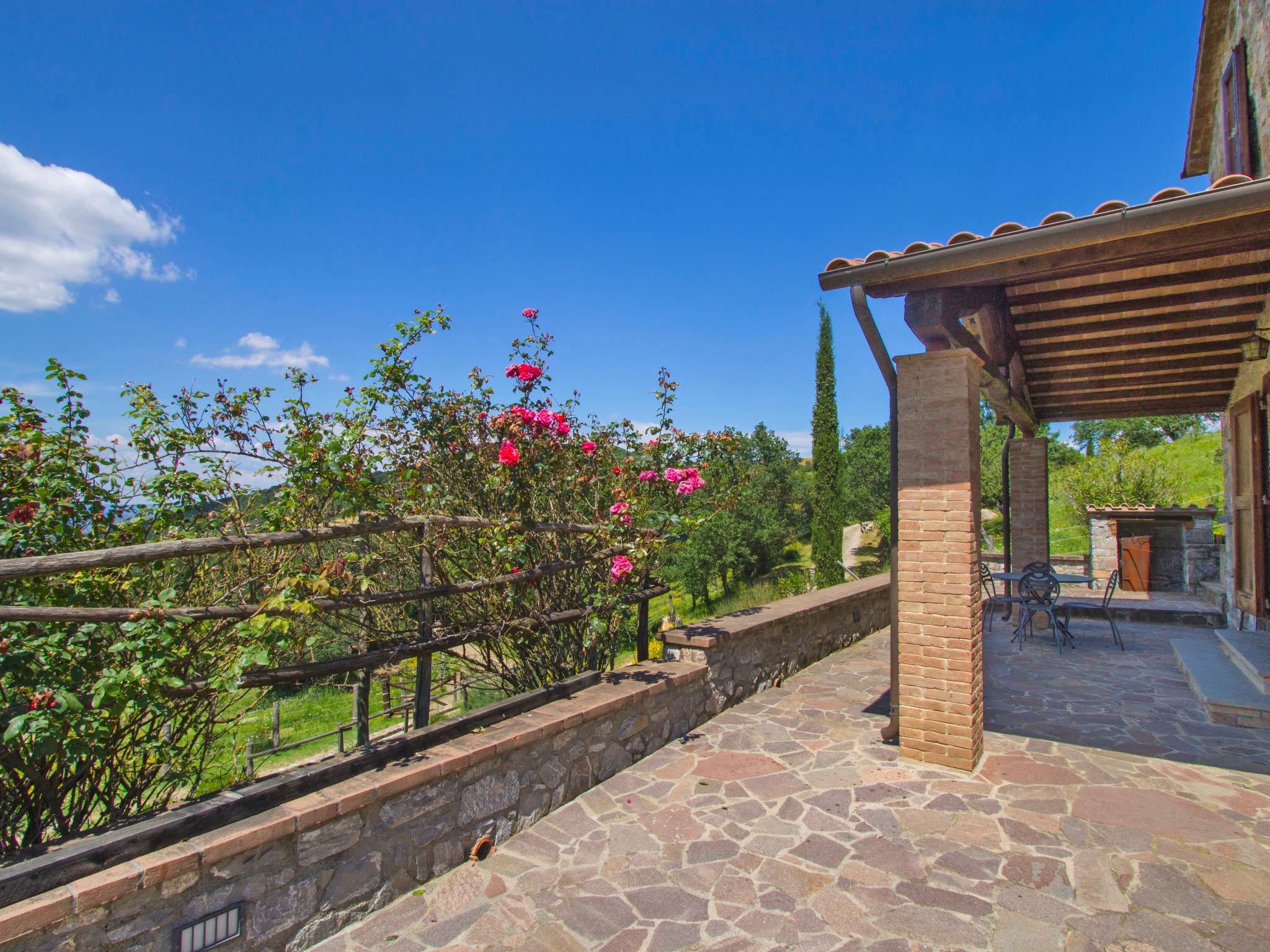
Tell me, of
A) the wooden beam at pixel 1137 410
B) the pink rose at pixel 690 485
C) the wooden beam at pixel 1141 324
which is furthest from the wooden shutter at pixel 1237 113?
the pink rose at pixel 690 485

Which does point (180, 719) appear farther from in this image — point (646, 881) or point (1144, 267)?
point (1144, 267)

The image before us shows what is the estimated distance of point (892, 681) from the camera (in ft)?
12.7

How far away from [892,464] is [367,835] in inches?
137

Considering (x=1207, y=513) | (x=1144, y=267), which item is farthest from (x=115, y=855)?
(x=1207, y=513)

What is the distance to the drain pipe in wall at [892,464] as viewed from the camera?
3686 mm

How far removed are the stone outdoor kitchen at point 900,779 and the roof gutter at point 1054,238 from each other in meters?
0.01

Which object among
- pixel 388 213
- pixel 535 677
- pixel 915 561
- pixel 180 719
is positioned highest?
pixel 388 213

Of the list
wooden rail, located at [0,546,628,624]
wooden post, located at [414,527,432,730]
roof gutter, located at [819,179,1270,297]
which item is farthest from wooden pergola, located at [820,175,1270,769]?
wooden post, located at [414,527,432,730]

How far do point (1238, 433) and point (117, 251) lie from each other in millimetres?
10920

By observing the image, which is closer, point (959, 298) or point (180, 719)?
point (180, 719)

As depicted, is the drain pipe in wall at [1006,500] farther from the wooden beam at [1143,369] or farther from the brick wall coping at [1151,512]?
the brick wall coping at [1151,512]

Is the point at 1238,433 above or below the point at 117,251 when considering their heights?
below

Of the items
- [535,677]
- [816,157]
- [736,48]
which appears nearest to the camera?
[535,677]

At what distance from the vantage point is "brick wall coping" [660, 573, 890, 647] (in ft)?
14.9
